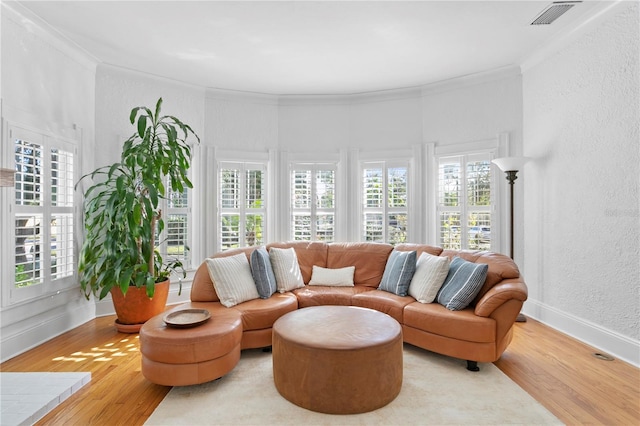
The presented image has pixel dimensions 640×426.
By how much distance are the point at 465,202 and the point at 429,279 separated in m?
1.82

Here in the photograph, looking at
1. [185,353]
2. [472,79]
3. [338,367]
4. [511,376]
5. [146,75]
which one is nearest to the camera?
[338,367]

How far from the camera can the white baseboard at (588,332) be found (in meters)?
2.80

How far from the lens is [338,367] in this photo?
2.12m

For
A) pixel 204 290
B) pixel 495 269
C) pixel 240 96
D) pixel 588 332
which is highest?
pixel 240 96

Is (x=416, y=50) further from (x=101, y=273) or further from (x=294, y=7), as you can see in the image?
(x=101, y=273)

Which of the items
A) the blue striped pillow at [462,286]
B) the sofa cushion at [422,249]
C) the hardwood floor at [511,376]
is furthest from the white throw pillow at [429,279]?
the hardwood floor at [511,376]

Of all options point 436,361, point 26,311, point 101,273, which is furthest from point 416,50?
point 26,311

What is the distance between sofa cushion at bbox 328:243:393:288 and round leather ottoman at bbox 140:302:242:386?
1805mm

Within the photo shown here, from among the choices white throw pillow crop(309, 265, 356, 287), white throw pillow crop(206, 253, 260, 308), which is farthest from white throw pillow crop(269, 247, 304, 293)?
white throw pillow crop(206, 253, 260, 308)

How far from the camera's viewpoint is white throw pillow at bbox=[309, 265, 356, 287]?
3.84 metres

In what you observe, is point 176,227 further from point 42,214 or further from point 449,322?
point 449,322

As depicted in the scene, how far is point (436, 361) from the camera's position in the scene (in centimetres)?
283

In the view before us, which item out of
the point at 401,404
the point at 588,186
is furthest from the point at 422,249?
the point at 401,404

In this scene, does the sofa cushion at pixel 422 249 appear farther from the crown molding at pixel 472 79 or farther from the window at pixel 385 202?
the crown molding at pixel 472 79
